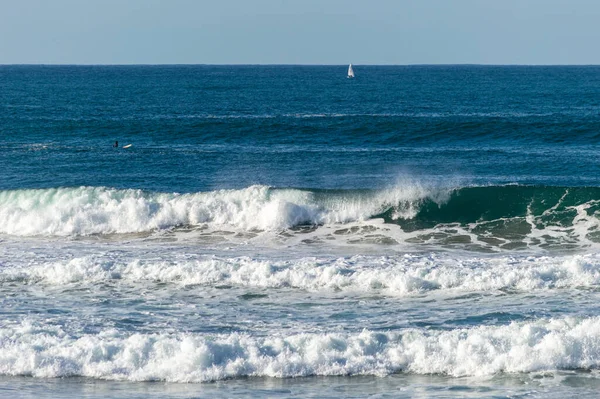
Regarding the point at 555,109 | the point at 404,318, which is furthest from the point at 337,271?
the point at 555,109

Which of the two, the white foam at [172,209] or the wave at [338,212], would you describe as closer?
the wave at [338,212]

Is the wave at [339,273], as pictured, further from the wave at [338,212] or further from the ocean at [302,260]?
the wave at [338,212]

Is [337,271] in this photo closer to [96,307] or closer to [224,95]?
[96,307]

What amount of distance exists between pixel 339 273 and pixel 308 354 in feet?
16.9

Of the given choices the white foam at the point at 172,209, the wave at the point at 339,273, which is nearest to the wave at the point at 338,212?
the white foam at the point at 172,209

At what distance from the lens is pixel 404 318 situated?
17.0 metres

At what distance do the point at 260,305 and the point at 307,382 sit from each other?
4122 mm

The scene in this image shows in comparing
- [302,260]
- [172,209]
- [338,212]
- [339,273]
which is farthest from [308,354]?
[172,209]

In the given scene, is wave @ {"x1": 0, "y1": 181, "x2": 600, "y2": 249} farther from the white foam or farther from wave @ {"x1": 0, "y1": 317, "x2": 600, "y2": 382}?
wave @ {"x1": 0, "y1": 317, "x2": 600, "y2": 382}

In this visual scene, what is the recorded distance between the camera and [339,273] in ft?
65.5

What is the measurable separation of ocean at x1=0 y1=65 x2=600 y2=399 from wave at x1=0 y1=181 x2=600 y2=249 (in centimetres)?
7

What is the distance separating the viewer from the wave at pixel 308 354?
1463 cm

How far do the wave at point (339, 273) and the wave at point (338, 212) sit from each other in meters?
3.75

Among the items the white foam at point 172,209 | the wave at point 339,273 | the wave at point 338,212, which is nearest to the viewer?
the wave at point 339,273
